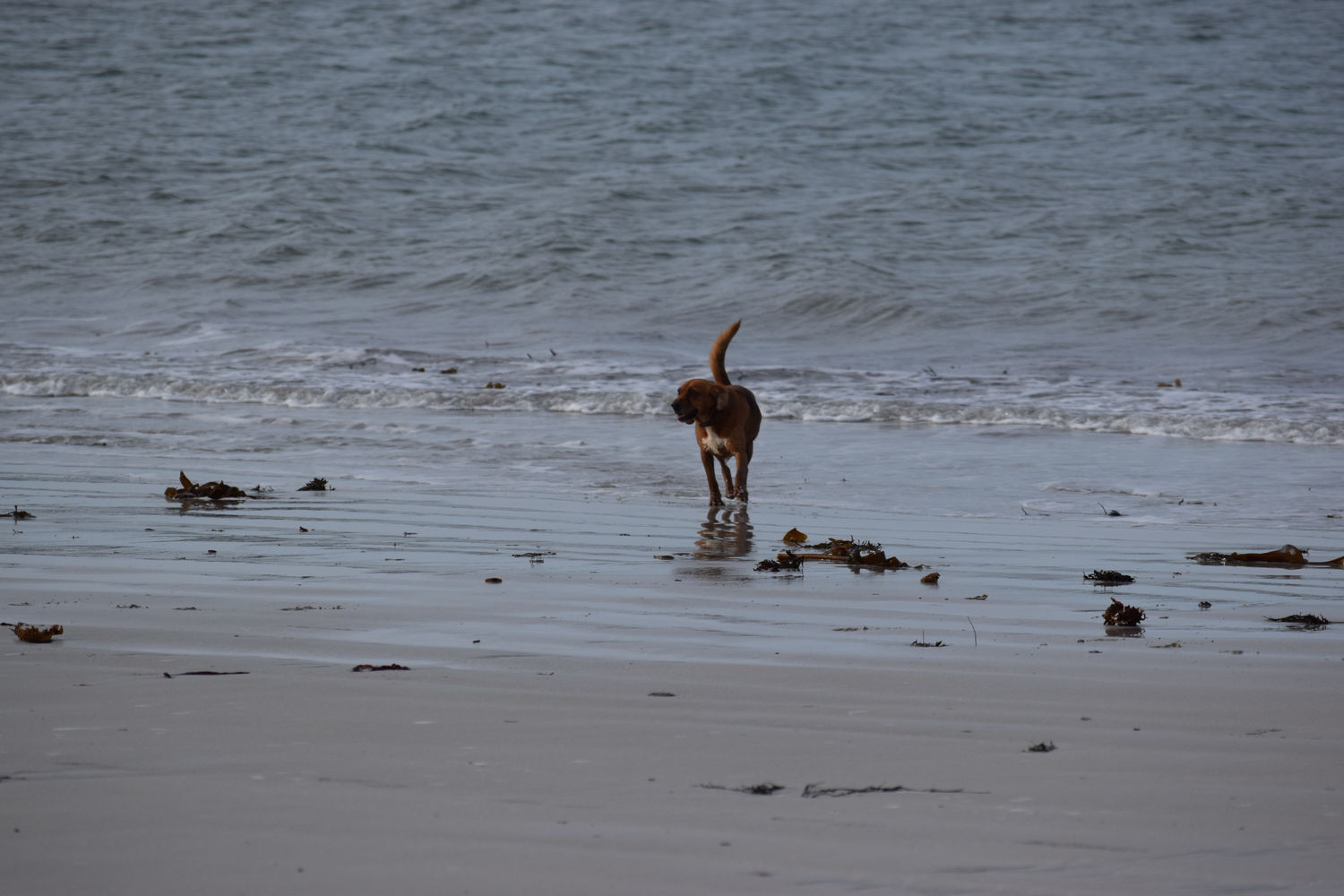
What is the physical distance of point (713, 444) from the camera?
7992mm

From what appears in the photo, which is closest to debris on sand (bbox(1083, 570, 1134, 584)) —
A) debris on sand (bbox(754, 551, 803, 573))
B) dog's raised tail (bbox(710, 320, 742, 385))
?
debris on sand (bbox(754, 551, 803, 573))

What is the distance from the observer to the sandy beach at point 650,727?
6.70 ft

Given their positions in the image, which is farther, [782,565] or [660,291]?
[660,291]

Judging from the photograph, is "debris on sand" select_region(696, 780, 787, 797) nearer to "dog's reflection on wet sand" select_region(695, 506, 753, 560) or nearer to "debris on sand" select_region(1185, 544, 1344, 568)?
"dog's reflection on wet sand" select_region(695, 506, 753, 560)

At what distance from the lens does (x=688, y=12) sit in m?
31.5

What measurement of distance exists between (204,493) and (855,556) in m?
3.45

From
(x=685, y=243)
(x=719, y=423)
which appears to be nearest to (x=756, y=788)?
(x=719, y=423)

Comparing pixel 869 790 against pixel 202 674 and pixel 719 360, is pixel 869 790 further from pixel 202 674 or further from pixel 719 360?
pixel 719 360

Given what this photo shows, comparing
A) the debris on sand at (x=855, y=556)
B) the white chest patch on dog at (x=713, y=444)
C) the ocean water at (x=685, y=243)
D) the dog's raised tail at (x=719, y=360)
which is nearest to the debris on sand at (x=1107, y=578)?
the debris on sand at (x=855, y=556)

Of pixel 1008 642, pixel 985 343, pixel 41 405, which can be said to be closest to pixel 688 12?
pixel 985 343

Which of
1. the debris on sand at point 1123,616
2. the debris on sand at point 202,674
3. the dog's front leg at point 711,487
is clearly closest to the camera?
the debris on sand at point 202,674

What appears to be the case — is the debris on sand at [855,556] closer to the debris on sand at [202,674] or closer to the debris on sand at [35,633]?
the debris on sand at [202,674]

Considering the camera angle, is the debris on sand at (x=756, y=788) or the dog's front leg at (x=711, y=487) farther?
the dog's front leg at (x=711, y=487)

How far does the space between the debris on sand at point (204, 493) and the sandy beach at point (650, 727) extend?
1.52m
